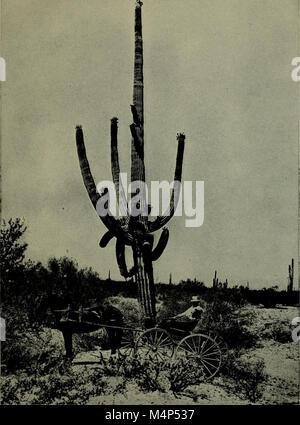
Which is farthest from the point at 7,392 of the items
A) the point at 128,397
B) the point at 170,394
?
the point at 170,394

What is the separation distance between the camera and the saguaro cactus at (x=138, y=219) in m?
10.4

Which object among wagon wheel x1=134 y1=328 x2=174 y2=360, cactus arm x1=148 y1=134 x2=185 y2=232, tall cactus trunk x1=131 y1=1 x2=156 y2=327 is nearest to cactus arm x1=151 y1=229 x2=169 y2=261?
tall cactus trunk x1=131 y1=1 x2=156 y2=327

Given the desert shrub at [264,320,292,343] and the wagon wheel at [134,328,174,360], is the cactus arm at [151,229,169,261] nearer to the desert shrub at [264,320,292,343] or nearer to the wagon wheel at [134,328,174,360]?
the wagon wheel at [134,328,174,360]

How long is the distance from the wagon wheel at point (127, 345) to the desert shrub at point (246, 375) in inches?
76.5

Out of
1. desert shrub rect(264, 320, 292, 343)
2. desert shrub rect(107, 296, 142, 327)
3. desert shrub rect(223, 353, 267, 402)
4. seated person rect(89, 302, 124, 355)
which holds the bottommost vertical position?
desert shrub rect(264, 320, 292, 343)

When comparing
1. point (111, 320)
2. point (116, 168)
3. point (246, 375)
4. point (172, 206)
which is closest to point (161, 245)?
point (172, 206)

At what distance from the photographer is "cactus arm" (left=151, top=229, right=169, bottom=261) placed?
1046 centimetres

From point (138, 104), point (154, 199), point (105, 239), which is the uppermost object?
point (138, 104)

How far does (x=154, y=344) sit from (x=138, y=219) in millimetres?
2667

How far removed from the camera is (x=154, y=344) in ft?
30.9

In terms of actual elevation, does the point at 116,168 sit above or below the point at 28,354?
above

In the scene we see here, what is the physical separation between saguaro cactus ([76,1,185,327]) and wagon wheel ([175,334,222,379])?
1034 millimetres

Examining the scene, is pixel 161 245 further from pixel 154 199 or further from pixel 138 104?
pixel 138 104
